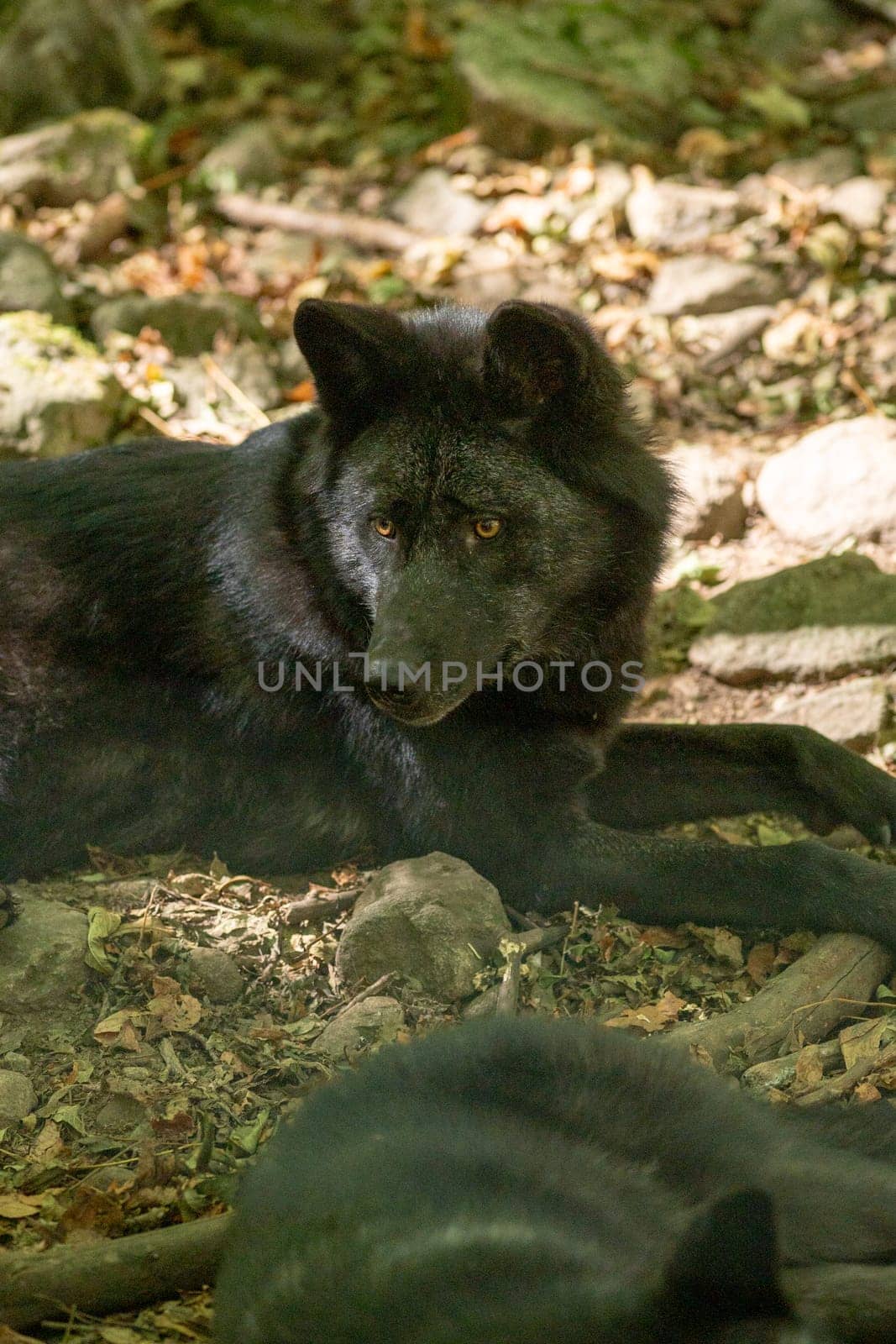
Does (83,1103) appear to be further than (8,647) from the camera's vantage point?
No

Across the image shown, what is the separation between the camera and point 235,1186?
3.49 metres

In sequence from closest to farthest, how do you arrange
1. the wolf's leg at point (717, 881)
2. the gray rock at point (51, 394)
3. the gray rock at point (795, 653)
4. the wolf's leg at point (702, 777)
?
1. the wolf's leg at point (717, 881)
2. the wolf's leg at point (702, 777)
3. the gray rock at point (795, 653)
4. the gray rock at point (51, 394)

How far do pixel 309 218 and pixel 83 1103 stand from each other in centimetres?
754

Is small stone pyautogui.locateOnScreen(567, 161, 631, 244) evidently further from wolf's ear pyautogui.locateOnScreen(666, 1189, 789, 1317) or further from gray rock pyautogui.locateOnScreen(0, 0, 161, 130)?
wolf's ear pyautogui.locateOnScreen(666, 1189, 789, 1317)

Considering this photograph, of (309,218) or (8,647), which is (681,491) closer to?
(8,647)

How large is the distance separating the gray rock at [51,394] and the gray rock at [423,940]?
11.0 feet

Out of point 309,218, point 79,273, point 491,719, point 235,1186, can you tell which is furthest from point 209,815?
point 309,218

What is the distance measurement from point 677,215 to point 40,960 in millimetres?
7088

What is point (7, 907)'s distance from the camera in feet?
14.2

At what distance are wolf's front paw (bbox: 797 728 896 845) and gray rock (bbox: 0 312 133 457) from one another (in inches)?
155

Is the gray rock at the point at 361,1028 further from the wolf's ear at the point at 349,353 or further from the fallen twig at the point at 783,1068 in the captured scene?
the wolf's ear at the point at 349,353

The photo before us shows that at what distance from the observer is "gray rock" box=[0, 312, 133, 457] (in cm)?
657

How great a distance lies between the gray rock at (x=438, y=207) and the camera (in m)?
9.66

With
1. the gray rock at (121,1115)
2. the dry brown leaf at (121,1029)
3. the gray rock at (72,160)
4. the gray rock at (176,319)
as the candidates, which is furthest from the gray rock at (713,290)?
the gray rock at (121,1115)
